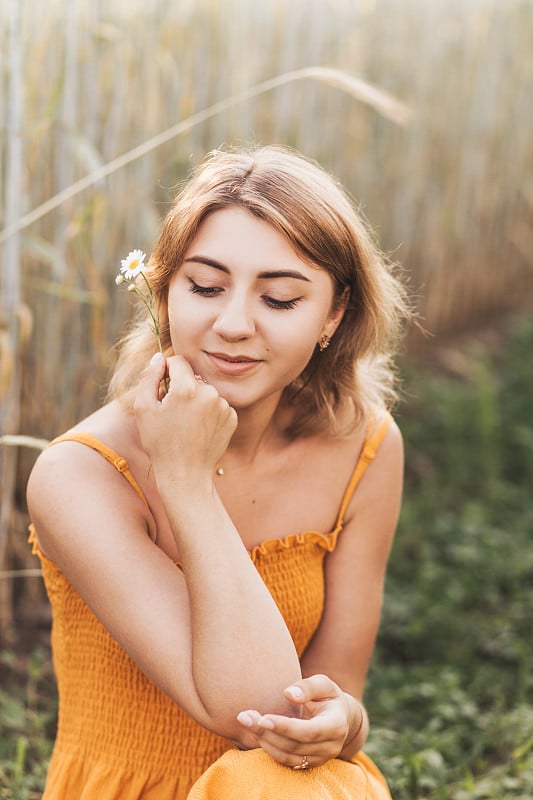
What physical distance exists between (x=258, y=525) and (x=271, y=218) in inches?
20.1

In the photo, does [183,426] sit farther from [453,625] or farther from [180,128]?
[453,625]

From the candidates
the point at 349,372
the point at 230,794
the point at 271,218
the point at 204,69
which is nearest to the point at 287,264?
the point at 271,218

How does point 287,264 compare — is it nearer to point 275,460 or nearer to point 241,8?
point 275,460

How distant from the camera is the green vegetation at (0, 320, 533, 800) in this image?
6.73 ft

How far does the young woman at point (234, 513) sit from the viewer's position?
137 centimetres

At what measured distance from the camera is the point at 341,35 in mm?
3877

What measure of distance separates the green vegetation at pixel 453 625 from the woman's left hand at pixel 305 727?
55cm

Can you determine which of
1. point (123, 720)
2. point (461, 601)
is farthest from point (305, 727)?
point (461, 601)

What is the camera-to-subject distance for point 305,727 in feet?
4.35

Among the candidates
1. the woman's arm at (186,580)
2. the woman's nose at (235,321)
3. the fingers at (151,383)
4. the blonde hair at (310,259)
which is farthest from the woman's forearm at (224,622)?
the blonde hair at (310,259)

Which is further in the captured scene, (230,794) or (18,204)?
(18,204)

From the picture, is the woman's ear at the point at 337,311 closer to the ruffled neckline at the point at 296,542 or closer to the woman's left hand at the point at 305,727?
the ruffled neckline at the point at 296,542

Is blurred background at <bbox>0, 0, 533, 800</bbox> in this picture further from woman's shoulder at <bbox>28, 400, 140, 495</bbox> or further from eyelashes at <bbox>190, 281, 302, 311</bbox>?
eyelashes at <bbox>190, 281, 302, 311</bbox>

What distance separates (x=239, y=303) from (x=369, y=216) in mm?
2922
